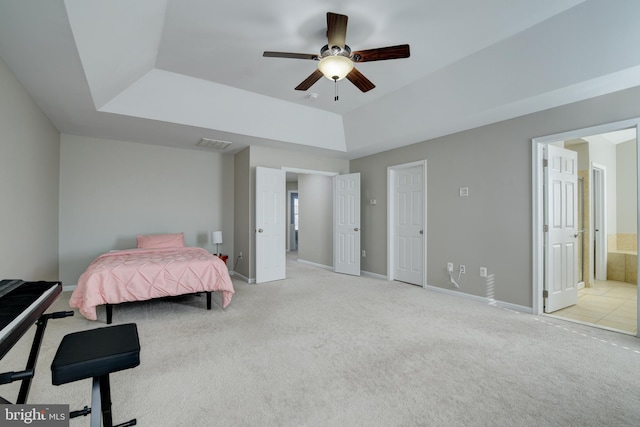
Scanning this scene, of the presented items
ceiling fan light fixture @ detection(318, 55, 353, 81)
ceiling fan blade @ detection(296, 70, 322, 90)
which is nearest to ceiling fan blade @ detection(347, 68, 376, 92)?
ceiling fan light fixture @ detection(318, 55, 353, 81)

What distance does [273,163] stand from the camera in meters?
5.55

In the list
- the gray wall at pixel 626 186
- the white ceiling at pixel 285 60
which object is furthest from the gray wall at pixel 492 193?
the gray wall at pixel 626 186

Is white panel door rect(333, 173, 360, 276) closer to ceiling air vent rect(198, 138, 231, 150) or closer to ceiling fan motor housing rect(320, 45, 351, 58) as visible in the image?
ceiling air vent rect(198, 138, 231, 150)

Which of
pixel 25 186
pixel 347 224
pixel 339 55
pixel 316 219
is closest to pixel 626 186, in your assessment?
pixel 347 224

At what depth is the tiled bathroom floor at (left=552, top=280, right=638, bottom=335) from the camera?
3.27m

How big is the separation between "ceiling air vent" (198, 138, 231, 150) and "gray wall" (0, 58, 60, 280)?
201 centimetres

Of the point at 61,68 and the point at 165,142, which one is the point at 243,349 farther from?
the point at 165,142

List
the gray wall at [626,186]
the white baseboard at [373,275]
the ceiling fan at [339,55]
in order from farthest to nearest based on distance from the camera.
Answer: the white baseboard at [373,275], the gray wall at [626,186], the ceiling fan at [339,55]

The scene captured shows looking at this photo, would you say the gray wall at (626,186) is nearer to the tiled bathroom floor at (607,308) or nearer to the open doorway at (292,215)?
the tiled bathroom floor at (607,308)

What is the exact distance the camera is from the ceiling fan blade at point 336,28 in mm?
2287

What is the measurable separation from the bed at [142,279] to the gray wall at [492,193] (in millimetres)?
3346

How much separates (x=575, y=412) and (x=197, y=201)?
586 centimetres

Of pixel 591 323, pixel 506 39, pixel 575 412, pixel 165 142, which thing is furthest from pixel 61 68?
pixel 591 323

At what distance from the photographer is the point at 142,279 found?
328cm
